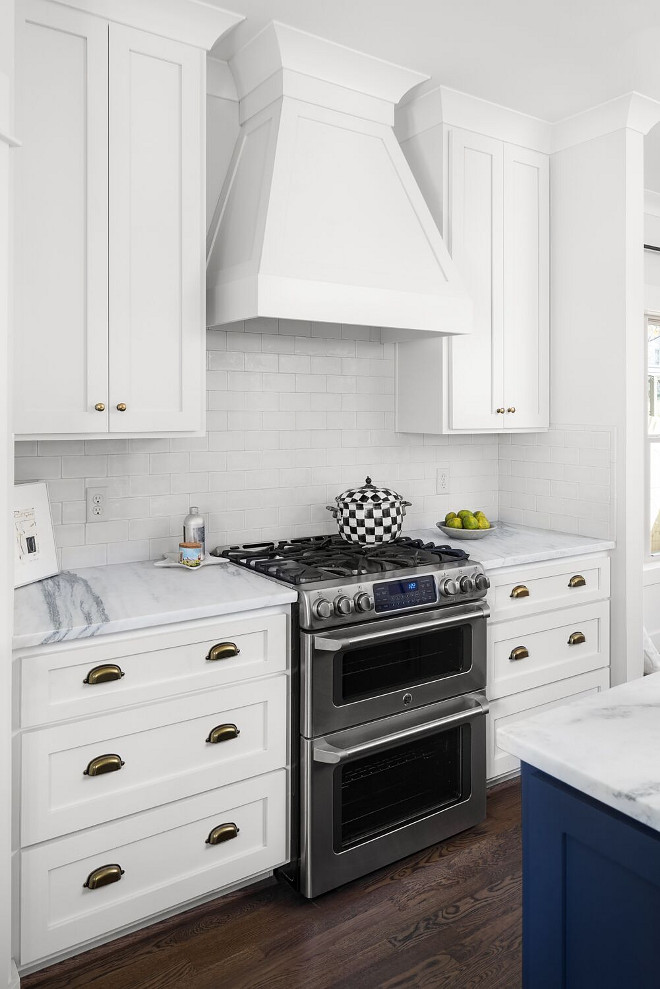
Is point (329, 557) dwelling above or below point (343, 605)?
above

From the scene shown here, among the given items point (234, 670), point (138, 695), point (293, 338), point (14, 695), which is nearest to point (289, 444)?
point (293, 338)

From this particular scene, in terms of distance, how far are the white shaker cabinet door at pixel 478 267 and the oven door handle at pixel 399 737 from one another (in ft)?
3.93

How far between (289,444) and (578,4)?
182 centimetres

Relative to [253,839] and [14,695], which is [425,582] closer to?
[253,839]

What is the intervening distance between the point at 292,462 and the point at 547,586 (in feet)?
3.85

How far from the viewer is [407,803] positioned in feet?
8.29

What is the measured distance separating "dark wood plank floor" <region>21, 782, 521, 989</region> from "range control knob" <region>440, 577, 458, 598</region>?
905 mm

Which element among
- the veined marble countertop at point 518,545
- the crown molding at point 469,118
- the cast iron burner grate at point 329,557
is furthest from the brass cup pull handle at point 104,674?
the crown molding at point 469,118

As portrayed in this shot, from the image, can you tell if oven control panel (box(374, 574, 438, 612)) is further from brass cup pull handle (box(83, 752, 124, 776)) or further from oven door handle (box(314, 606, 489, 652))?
brass cup pull handle (box(83, 752, 124, 776))

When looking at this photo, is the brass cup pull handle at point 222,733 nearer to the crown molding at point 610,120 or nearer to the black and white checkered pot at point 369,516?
the black and white checkered pot at point 369,516

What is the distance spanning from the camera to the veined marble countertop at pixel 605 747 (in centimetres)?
105

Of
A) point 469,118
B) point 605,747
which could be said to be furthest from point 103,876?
point 469,118

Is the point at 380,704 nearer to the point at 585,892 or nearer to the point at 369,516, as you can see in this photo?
the point at 369,516

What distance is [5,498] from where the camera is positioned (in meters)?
Answer: 1.75
